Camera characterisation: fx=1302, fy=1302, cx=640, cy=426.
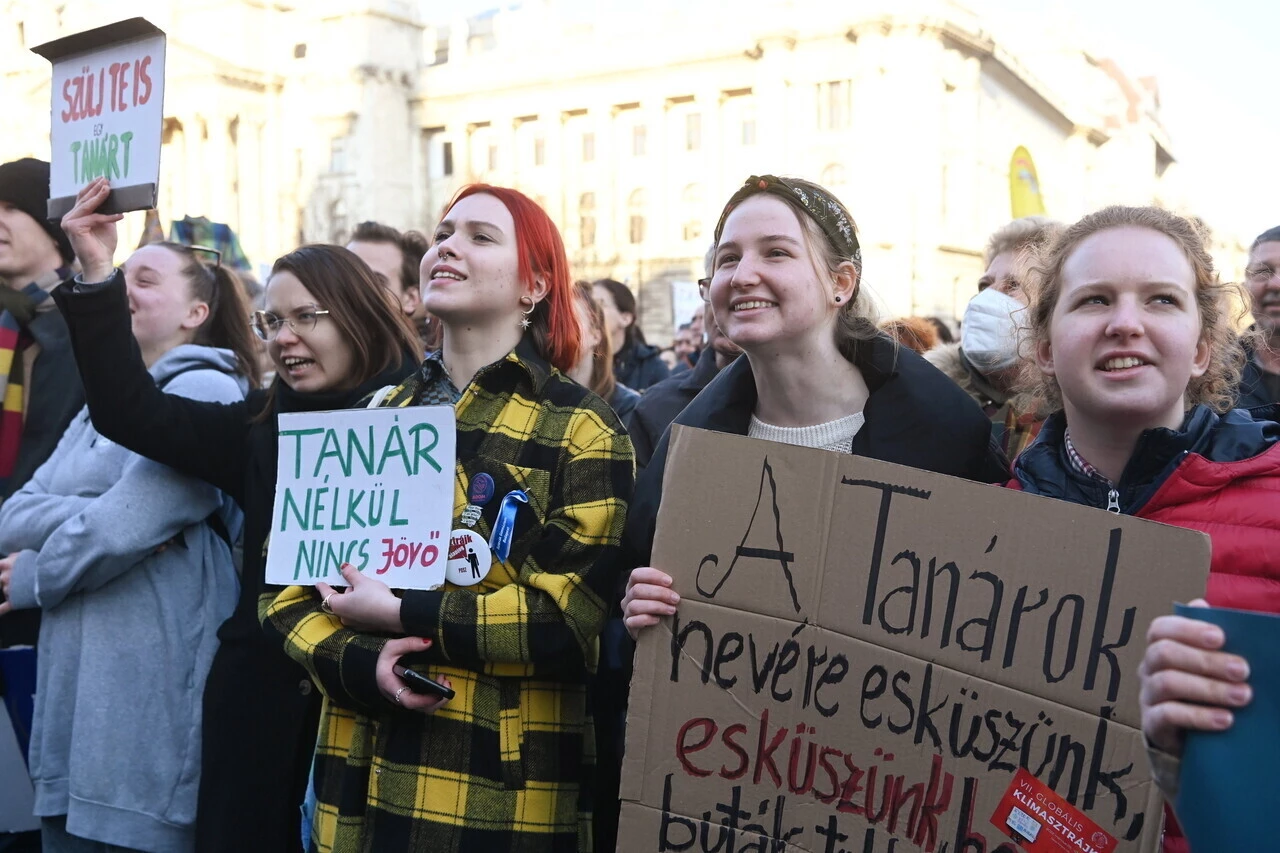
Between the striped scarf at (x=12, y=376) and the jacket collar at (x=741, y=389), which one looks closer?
the jacket collar at (x=741, y=389)

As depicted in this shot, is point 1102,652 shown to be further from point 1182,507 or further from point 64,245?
point 64,245

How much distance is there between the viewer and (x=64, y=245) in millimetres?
4051

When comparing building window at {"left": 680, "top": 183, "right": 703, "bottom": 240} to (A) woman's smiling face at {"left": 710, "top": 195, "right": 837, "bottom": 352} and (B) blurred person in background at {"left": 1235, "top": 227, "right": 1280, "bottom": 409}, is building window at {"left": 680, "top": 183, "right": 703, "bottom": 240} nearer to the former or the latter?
(B) blurred person in background at {"left": 1235, "top": 227, "right": 1280, "bottom": 409}

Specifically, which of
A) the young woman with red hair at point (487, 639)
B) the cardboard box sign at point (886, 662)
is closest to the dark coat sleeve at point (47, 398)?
the young woman with red hair at point (487, 639)

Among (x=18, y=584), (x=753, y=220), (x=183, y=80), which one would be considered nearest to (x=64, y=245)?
(x=18, y=584)

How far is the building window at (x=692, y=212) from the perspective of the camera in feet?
156

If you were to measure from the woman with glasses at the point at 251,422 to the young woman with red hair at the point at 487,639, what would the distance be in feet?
1.31

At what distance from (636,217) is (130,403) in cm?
4729

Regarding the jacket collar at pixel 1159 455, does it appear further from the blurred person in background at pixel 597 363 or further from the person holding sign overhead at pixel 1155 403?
the blurred person in background at pixel 597 363

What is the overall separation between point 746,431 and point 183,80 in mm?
57619

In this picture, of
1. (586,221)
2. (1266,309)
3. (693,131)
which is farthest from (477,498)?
(586,221)

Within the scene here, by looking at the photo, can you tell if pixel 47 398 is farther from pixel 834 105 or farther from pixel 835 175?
pixel 834 105

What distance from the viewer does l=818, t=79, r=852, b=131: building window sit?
4262 centimetres

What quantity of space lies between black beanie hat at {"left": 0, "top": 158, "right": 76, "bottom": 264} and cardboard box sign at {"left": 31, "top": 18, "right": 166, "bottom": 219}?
0.71 metres
